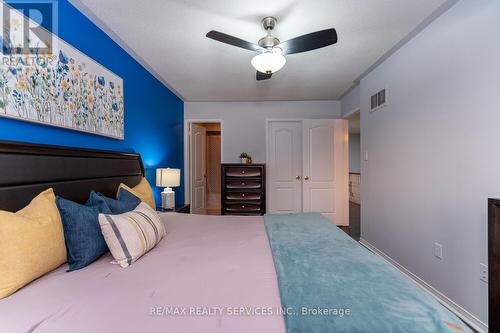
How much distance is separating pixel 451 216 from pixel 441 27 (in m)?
1.57

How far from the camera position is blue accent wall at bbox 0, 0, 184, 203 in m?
1.61

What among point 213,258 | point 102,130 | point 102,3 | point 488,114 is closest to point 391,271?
point 213,258

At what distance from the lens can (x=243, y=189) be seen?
13.5 ft

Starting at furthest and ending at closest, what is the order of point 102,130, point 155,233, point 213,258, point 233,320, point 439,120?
point 102,130 → point 439,120 → point 155,233 → point 213,258 → point 233,320

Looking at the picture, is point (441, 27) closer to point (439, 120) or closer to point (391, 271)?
point (439, 120)

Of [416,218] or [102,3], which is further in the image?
[416,218]

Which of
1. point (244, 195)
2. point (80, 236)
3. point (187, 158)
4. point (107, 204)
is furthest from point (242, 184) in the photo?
point (80, 236)

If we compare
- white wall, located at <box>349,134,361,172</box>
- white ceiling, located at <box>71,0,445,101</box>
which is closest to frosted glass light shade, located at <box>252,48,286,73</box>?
white ceiling, located at <box>71,0,445,101</box>

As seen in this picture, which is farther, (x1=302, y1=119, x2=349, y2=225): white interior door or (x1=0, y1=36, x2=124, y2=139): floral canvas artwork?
(x1=302, y1=119, x2=349, y2=225): white interior door

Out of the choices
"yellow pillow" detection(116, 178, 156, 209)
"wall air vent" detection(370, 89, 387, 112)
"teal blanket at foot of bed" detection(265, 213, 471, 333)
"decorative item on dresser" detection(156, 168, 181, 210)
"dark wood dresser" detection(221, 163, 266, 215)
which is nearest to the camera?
"teal blanket at foot of bed" detection(265, 213, 471, 333)

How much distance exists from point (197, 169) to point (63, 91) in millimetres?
3242

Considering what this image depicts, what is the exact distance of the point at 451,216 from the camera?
72.1 inches

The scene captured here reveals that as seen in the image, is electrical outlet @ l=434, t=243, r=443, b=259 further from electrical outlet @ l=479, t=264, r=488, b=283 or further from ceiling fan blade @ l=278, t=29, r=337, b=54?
ceiling fan blade @ l=278, t=29, r=337, b=54

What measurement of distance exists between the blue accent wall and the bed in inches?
7.4
